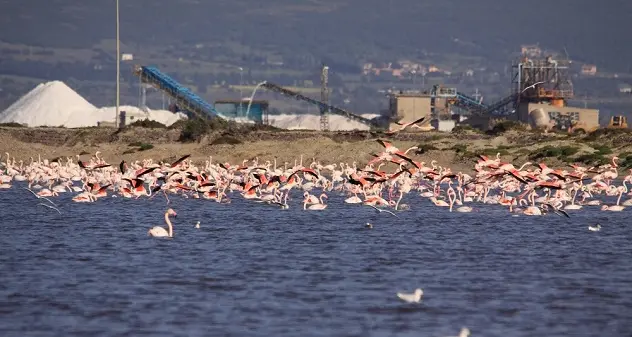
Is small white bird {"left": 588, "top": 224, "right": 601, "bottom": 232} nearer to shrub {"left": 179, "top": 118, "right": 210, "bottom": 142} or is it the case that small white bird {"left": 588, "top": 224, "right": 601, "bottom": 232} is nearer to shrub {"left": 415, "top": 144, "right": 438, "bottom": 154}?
shrub {"left": 415, "top": 144, "right": 438, "bottom": 154}

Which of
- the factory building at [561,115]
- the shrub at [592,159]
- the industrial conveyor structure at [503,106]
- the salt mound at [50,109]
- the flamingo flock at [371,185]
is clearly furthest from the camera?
the salt mound at [50,109]

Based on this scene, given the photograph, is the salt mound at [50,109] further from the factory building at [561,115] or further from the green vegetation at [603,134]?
the green vegetation at [603,134]

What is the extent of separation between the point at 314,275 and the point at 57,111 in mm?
115486

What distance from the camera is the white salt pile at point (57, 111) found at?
126688mm

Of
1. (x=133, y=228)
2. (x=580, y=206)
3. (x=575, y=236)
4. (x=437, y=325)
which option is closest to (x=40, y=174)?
(x=133, y=228)

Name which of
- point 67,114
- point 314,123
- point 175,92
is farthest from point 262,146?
point 67,114

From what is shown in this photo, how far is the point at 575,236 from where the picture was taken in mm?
28703

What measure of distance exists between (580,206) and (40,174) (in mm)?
20096

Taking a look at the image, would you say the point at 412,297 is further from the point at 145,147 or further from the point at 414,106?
the point at 414,106

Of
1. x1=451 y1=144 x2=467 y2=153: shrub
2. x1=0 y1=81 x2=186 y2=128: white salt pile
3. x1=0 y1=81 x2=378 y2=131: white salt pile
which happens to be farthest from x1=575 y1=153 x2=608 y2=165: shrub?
x1=0 y1=81 x2=186 y2=128: white salt pile

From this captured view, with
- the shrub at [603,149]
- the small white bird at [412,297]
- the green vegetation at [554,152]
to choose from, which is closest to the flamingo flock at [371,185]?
the green vegetation at [554,152]

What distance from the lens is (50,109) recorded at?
134m

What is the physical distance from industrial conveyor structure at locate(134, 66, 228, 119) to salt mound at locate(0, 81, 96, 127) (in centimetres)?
2679

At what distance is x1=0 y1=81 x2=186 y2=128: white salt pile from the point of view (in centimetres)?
12669
